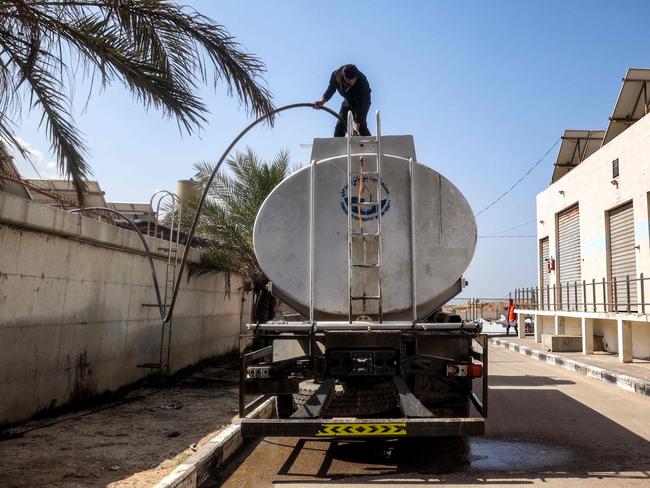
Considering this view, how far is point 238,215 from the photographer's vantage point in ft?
41.8

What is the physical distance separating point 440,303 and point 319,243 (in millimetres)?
1390

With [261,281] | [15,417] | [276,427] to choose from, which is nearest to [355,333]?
[276,427]

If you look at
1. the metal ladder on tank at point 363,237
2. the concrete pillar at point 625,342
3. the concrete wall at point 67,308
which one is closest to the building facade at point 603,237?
the concrete pillar at point 625,342

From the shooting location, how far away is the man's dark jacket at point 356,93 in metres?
7.64

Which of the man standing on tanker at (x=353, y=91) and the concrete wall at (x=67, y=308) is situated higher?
the man standing on tanker at (x=353, y=91)

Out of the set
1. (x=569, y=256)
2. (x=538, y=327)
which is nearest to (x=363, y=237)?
Result: (x=569, y=256)

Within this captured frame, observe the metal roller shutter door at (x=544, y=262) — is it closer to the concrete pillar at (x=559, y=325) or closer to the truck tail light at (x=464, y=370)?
the concrete pillar at (x=559, y=325)

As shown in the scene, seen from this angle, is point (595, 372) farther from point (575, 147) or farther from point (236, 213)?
point (575, 147)

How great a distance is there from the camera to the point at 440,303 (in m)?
5.98

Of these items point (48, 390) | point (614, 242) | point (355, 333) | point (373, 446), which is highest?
point (614, 242)

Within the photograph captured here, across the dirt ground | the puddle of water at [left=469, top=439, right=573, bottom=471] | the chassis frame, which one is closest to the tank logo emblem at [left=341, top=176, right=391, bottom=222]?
the chassis frame

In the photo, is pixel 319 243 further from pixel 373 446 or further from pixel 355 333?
pixel 373 446

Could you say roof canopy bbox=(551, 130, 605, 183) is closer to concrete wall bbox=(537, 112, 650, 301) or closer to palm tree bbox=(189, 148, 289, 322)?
concrete wall bbox=(537, 112, 650, 301)

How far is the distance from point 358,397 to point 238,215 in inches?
311
